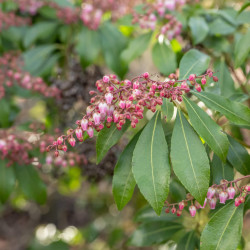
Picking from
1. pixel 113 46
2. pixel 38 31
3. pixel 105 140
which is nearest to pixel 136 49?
pixel 113 46

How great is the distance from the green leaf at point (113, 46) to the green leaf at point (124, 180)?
91cm

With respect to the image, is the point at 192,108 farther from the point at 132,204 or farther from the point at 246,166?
the point at 132,204

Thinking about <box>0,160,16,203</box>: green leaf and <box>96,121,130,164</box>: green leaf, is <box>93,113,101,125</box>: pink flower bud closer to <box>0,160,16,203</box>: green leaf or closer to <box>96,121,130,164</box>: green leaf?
<box>96,121,130,164</box>: green leaf

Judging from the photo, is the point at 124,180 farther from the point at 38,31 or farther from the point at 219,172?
the point at 38,31

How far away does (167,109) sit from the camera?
45.8 inches

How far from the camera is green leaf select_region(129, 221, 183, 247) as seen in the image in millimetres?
1701

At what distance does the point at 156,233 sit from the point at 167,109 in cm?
78

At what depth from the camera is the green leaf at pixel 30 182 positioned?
196 centimetres

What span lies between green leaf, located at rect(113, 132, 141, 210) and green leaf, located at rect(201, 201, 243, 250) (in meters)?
0.26

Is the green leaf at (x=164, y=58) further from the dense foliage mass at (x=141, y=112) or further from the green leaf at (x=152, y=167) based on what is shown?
the green leaf at (x=152, y=167)

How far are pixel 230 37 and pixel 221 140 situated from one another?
1.15m

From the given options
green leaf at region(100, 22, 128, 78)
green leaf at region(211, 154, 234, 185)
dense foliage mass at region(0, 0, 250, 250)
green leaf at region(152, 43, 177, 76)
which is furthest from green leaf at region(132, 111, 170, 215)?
green leaf at region(100, 22, 128, 78)

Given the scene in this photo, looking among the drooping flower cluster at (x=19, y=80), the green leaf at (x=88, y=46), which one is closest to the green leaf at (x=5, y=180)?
the drooping flower cluster at (x=19, y=80)

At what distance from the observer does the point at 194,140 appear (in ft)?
3.65
